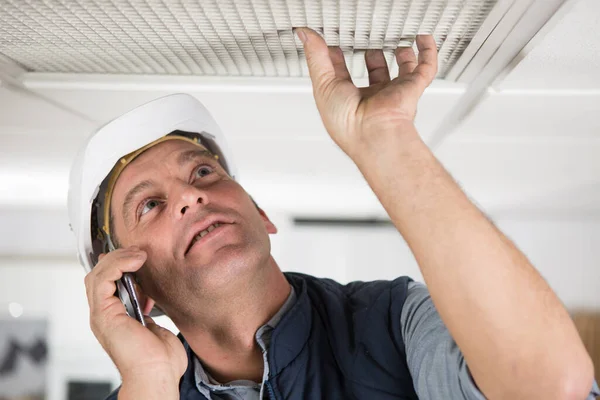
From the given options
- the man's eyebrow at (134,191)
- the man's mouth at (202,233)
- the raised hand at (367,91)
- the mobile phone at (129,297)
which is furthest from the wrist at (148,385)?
the raised hand at (367,91)

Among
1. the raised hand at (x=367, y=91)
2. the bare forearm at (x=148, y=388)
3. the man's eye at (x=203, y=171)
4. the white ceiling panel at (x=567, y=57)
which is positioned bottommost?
the bare forearm at (x=148, y=388)

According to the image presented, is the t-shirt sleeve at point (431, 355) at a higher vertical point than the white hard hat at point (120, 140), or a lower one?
lower

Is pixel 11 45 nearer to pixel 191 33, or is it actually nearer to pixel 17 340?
pixel 191 33

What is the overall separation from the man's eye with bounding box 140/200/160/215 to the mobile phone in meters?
0.14

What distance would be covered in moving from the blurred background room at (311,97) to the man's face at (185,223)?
116 mm

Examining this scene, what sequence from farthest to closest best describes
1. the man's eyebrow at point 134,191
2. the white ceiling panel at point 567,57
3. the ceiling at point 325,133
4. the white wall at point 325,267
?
the white wall at point 325,267, the man's eyebrow at point 134,191, the ceiling at point 325,133, the white ceiling panel at point 567,57

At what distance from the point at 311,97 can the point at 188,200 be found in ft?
1.31

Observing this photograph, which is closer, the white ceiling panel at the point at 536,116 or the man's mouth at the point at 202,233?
the white ceiling panel at the point at 536,116

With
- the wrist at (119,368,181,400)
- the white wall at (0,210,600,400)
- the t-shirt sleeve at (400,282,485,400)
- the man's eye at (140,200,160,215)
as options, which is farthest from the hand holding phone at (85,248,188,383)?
the white wall at (0,210,600,400)

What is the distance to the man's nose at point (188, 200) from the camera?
1.25 metres

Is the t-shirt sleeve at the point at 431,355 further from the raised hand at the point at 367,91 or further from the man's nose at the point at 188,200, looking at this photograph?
the man's nose at the point at 188,200

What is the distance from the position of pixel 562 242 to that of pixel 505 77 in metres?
1.65

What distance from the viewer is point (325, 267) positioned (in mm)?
2352

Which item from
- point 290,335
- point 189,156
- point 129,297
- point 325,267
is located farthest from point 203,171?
point 325,267
